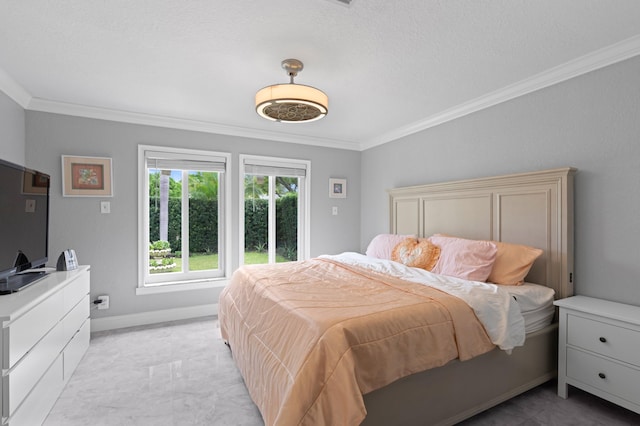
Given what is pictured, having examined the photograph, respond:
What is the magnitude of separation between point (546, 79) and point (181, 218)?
398 cm

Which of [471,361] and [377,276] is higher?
[377,276]

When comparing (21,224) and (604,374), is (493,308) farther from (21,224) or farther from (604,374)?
(21,224)

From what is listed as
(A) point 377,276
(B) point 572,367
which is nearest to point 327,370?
(A) point 377,276

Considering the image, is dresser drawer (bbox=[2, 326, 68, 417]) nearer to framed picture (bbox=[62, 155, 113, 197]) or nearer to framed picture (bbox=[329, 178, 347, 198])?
framed picture (bbox=[62, 155, 113, 197])

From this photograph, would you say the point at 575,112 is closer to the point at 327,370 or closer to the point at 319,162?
the point at 327,370

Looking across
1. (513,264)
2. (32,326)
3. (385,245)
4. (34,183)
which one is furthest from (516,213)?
(34,183)

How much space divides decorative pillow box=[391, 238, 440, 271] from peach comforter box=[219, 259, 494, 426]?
0.70 meters

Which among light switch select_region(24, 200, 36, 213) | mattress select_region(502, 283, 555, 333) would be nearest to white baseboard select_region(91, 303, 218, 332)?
light switch select_region(24, 200, 36, 213)

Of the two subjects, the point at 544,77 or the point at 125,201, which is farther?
the point at 125,201

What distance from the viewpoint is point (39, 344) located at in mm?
1772

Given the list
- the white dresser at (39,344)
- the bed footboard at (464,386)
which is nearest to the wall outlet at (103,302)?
the white dresser at (39,344)

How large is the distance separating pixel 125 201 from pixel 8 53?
5.30 ft

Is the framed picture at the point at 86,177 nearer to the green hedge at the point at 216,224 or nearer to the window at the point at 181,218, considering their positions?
the window at the point at 181,218

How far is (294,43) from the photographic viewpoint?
2051mm
